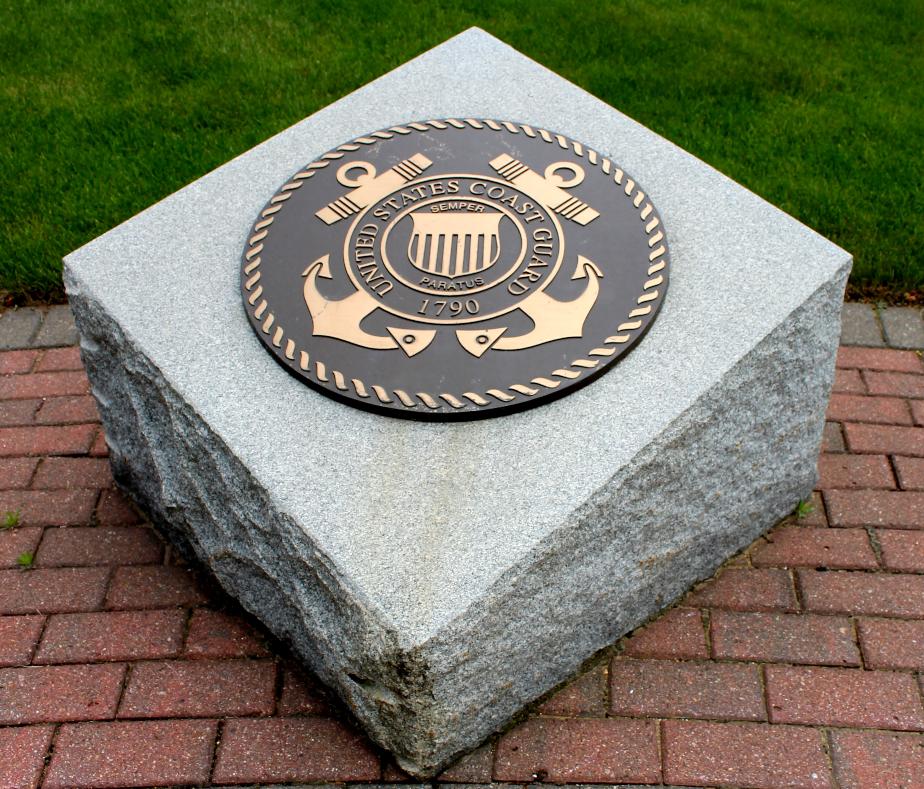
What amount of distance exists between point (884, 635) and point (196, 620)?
1.86m

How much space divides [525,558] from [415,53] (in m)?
3.40

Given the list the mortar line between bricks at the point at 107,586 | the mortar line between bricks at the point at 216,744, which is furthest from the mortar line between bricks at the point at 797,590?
the mortar line between bricks at the point at 107,586

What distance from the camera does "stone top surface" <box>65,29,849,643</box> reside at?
8.23 ft

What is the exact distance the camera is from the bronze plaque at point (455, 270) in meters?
2.75

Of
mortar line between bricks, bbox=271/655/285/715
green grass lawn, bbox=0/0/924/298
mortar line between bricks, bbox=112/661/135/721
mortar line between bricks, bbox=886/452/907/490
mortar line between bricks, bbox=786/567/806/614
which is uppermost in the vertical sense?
green grass lawn, bbox=0/0/924/298

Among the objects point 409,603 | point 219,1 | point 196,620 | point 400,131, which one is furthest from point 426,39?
point 409,603

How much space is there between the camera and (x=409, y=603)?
2418 millimetres

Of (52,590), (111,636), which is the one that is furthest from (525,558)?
(52,590)

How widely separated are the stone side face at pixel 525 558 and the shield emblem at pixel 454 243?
701 mm

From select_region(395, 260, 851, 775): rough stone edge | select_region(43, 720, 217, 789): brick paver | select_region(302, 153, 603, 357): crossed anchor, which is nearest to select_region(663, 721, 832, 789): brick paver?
select_region(395, 260, 851, 775): rough stone edge

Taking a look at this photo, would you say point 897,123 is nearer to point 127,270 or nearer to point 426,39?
point 426,39

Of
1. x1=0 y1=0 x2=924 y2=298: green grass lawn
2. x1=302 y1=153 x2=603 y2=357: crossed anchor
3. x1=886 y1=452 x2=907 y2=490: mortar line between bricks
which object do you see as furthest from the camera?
x1=0 y1=0 x2=924 y2=298: green grass lawn

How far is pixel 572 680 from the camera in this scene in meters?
2.94

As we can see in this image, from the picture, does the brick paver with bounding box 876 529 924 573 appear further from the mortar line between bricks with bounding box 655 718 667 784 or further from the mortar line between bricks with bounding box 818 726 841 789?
the mortar line between bricks with bounding box 655 718 667 784
